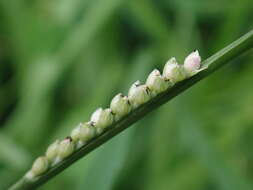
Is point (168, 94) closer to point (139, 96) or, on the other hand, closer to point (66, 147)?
point (139, 96)

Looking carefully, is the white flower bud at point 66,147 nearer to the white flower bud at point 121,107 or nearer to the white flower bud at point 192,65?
the white flower bud at point 121,107

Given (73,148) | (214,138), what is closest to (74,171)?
(214,138)

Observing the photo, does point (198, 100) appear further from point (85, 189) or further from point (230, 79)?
point (85, 189)

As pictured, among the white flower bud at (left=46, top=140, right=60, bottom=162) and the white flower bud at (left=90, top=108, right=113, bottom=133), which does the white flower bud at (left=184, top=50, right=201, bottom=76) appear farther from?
the white flower bud at (left=46, top=140, right=60, bottom=162)

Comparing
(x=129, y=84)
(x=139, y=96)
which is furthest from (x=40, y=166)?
(x=129, y=84)

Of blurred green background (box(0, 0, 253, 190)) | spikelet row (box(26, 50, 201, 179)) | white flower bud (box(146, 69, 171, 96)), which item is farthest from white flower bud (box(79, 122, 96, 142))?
blurred green background (box(0, 0, 253, 190))

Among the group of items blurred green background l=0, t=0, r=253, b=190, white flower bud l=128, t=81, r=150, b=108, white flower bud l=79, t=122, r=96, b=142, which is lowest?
white flower bud l=128, t=81, r=150, b=108

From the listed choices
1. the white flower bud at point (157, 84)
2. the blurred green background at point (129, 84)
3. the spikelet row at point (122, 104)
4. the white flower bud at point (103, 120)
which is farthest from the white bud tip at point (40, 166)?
the blurred green background at point (129, 84)
